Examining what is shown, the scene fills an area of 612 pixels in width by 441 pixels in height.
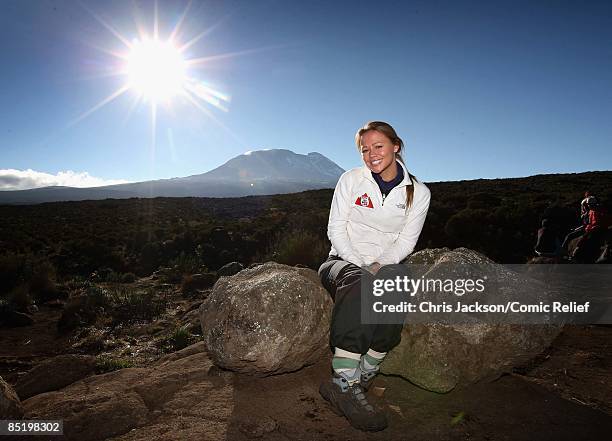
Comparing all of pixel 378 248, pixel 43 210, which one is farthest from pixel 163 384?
pixel 43 210

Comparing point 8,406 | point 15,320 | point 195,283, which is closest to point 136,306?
point 195,283

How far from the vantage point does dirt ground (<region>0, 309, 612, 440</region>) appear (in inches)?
106

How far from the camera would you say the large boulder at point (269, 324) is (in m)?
3.19

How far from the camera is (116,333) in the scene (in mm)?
7305

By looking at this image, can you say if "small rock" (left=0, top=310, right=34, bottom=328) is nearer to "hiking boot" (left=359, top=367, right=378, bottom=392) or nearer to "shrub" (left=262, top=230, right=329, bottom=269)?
"shrub" (left=262, top=230, right=329, bottom=269)

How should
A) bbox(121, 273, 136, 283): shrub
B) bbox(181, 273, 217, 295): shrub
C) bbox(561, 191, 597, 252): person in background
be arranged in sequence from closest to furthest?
bbox(561, 191, 597, 252): person in background → bbox(181, 273, 217, 295): shrub → bbox(121, 273, 136, 283): shrub

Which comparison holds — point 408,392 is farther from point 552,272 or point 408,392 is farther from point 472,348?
point 552,272

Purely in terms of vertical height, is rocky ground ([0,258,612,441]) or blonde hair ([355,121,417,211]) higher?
blonde hair ([355,121,417,211])

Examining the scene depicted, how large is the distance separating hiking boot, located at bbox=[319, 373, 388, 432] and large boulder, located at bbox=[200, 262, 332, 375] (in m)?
0.50

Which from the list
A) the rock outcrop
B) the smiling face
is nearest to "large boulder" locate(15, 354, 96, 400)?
the rock outcrop

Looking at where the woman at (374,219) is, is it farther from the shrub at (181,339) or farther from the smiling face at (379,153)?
the shrub at (181,339)

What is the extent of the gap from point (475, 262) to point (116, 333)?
6.79 metres

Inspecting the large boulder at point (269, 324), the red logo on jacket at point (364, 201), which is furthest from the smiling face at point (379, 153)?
the large boulder at point (269, 324)

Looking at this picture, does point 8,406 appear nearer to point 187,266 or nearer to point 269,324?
point 269,324
